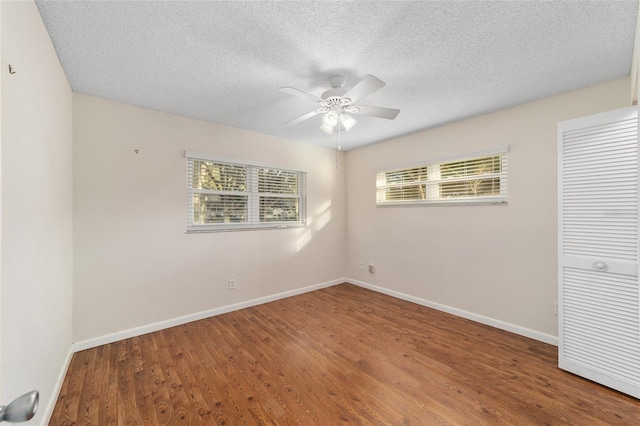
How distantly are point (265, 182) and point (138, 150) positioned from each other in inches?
63.1

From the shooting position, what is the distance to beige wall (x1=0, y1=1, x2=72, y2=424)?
1204mm

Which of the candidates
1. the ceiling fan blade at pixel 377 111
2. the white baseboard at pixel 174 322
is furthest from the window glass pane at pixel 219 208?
the ceiling fan blade at pixel 377 111

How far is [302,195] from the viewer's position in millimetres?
4371

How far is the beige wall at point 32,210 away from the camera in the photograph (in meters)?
1.20

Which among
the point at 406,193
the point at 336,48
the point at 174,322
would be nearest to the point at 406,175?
the point at 406,193

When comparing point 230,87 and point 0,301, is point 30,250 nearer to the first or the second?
point 0,301

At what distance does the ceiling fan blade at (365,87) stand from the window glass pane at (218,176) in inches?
81.8

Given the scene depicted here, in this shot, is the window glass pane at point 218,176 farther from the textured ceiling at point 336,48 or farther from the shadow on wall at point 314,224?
the shadow on wall at point 314,224

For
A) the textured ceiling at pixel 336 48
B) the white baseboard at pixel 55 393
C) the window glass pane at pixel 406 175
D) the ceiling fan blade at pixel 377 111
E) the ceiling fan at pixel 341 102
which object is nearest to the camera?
the textured ceiling at pixel 336 48

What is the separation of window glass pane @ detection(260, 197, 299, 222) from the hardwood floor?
1549 mm

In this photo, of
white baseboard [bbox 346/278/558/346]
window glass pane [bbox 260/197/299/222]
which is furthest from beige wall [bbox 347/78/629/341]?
window glass pane [bbox 260/197/299/222]

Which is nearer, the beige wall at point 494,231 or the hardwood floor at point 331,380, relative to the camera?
the hardwood floor at point 331,380

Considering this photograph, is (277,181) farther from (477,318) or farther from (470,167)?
(477,318)

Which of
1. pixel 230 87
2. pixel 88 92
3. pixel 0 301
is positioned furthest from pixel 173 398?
pixel 88 92
